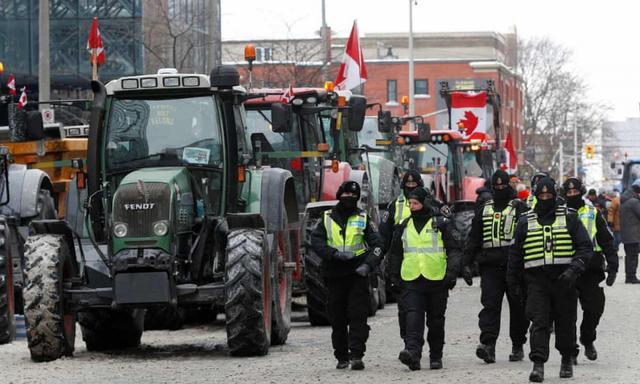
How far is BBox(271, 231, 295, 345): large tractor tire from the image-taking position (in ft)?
52.9

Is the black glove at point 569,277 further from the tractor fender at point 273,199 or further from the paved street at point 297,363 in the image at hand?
the tractor fender at point 273,199

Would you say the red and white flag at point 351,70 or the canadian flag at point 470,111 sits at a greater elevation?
the red and white flag at point 351,70

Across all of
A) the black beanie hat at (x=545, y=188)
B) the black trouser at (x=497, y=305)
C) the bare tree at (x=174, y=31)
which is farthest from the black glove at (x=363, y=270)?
the bare tree at (x=174, y=31)

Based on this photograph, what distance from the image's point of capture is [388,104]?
104 metres

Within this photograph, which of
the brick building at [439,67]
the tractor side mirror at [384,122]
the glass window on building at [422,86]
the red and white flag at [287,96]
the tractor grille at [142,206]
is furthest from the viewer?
the glass window on building at [422,86]

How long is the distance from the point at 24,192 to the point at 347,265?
6110mm

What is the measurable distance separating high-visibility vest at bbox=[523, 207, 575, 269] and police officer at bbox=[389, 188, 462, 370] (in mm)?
933

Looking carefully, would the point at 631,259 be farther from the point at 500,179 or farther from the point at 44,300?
the point at 44,300

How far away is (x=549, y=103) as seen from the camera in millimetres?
110188

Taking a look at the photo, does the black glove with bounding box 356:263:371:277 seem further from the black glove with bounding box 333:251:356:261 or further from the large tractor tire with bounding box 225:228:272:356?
the large tractor tire with bounding box 225:228:272:356

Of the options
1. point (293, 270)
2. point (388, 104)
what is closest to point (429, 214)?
point (293, 270)

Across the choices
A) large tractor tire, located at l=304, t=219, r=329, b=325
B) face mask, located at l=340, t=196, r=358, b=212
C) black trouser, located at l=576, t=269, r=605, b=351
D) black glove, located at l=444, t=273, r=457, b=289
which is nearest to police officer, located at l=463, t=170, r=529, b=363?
black glove, located at l=444, t=273, r=457, b=289

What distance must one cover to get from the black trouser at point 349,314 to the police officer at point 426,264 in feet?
1.20

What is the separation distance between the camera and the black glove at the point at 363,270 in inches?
559
